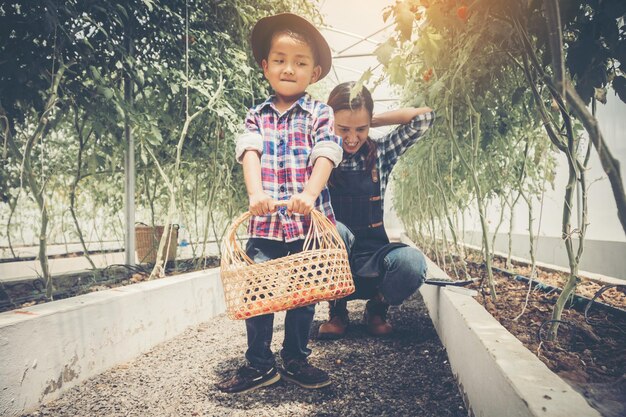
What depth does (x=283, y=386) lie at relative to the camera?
154 centimetres

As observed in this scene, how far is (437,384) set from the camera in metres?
1.47

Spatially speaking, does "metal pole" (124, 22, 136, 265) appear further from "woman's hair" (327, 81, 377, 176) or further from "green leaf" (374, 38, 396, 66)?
"green leaf" (374, 38, 396, 66)

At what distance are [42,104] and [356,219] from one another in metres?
1.73

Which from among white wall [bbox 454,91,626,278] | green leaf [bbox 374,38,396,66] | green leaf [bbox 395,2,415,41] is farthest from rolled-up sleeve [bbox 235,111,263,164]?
white wall [bbox 454,91,626,278]

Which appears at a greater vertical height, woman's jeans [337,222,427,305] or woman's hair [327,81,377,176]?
woman's hair [327,81,377,176]

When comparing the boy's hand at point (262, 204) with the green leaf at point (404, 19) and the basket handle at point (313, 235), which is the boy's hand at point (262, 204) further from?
the green leaf at point (404, 19)

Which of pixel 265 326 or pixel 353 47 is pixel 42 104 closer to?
pixel 265 326

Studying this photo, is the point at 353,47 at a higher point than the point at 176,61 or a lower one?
higher

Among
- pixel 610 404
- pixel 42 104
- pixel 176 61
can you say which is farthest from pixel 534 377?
pixel 176 61

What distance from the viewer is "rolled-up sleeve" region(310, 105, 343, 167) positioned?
1498 mm

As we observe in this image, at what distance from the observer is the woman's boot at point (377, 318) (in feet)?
6.96

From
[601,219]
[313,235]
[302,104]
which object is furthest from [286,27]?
[601,219]

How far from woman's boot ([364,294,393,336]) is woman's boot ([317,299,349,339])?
141 mm

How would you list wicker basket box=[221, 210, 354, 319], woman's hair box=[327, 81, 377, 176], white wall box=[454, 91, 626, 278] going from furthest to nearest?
white wall box=[454, 91, 626, 278] < woman's hair box=[327, 81, 377, 176] < wicker basket box=[221, 210, 354, 319]
